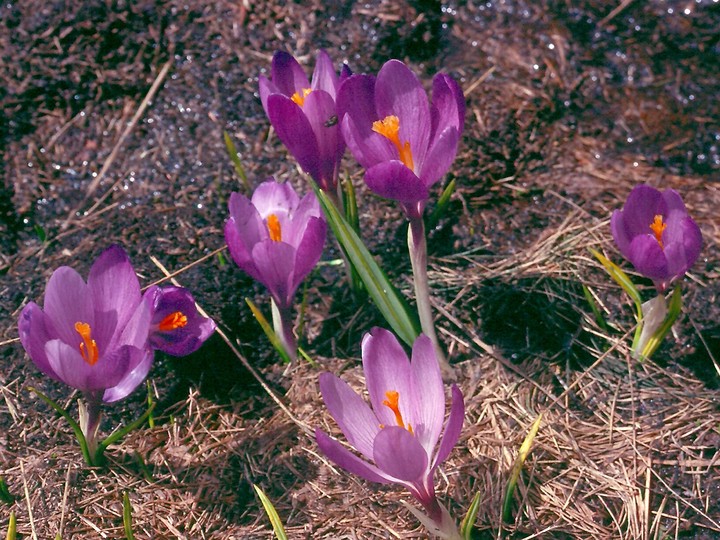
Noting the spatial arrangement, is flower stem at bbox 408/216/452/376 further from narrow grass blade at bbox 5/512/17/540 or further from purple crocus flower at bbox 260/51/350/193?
narrow grass blade at bbox 5/512/17/540

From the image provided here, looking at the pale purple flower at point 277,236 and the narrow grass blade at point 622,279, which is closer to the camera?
the pale purple flower at point 277,236

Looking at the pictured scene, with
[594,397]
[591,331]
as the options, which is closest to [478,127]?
[591,331]

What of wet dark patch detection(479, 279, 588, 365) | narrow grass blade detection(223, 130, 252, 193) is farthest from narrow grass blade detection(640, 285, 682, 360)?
narrow grass blade detection(223, 130, 252, 193)

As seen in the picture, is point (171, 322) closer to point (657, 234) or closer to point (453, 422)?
point (453, 422)

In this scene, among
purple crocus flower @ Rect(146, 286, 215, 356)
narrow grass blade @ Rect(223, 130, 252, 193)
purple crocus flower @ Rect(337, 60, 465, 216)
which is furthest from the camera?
narrow grass blade @ Rect(223, 130, 252, 193)

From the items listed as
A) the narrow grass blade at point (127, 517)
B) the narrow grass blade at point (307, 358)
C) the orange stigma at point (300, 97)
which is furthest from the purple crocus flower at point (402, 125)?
the narrow grass blade at point (127, 517)

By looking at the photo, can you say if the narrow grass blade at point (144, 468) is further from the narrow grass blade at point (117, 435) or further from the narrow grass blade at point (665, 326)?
the narrow grass blade at point (665, 326)

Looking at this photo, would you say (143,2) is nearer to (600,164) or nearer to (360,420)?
(600,164)

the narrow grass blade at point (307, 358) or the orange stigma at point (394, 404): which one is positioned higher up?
the orange stigma at point (394, 404)
